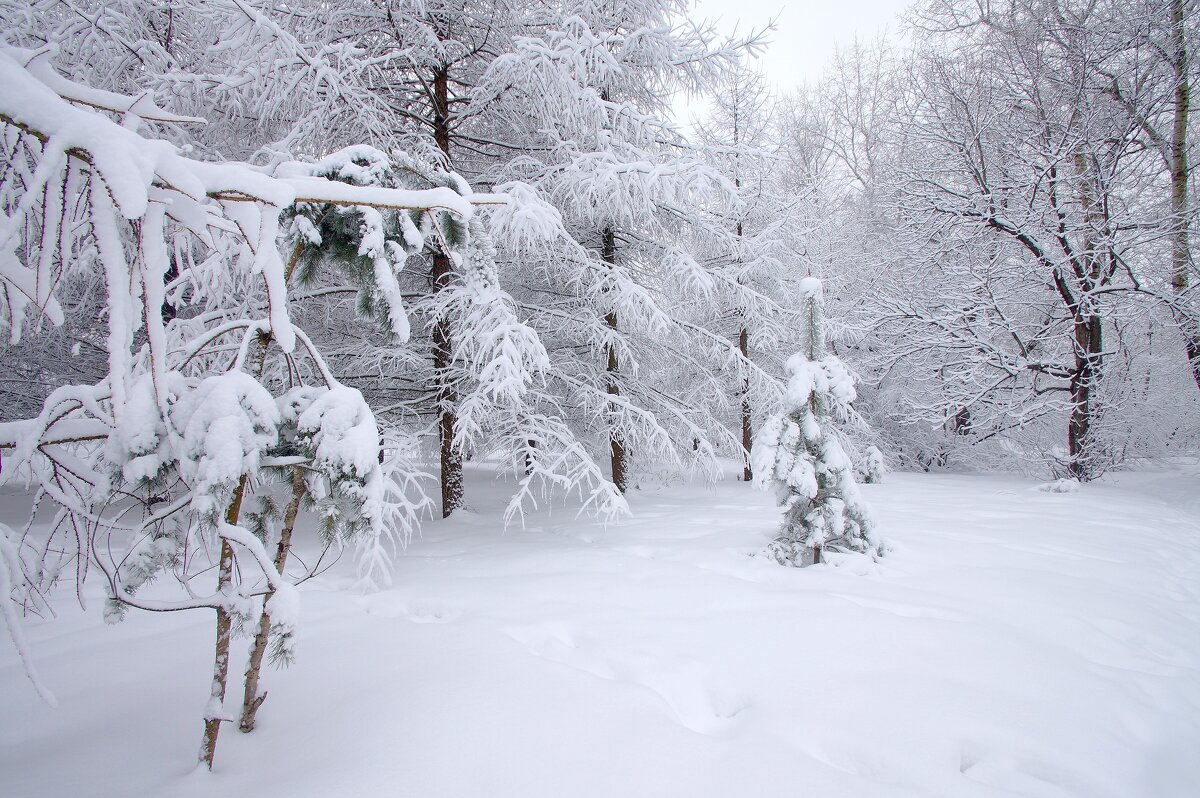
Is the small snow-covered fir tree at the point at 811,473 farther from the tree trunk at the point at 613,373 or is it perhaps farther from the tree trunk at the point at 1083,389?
the tree trunk at the point at 1083,389

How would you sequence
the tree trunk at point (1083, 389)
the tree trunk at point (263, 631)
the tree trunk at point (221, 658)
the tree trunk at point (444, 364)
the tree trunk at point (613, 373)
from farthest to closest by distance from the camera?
1. the tree trunk at point (1083, 389)
2. the tree trunk at point (613, 373)
3. the tree trunk at point (444, 364)
4. the tree trunk at point (263, 631)
5. the tree trunk at point (221, 658)

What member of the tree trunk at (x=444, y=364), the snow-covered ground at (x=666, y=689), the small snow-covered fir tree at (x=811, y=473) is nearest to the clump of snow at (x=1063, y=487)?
the snow-covered ground at (x=666, y=689)

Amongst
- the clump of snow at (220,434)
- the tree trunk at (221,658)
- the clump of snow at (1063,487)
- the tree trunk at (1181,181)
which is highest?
the tree trunk at (1181,181)

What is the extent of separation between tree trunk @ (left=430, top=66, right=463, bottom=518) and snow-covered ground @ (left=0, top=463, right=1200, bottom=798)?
6.73 feet

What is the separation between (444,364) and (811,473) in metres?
4.09

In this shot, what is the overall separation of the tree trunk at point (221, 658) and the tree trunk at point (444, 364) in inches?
149

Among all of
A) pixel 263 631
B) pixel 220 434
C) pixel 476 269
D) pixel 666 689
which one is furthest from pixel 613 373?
pixel 220 434

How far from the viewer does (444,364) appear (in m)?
5.88

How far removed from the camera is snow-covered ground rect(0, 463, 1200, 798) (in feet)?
5.33

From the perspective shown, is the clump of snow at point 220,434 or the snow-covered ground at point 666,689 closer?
the clump of snow at point 220,434

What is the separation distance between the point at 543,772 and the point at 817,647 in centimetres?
159

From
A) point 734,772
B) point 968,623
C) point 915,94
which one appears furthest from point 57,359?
point 915,94

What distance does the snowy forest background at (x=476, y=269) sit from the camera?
138 centimetres

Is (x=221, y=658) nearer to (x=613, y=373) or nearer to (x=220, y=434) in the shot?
(x=220, y=434)
